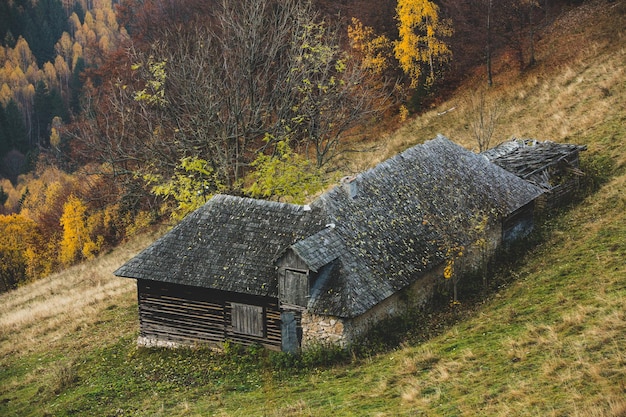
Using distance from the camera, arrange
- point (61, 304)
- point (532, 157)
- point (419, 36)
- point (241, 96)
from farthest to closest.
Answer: point (419, 36) → point (61, 304) → point (241, 96) → point (532, 157)

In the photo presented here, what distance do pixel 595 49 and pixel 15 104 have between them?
119427mm

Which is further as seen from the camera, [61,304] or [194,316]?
[61,304]

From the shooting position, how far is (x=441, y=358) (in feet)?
57.8

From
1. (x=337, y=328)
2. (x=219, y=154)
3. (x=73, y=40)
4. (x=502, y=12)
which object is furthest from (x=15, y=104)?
(x=337, y=328)

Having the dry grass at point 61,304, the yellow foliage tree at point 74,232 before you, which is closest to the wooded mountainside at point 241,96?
the yellow foliage tree at point 74,232

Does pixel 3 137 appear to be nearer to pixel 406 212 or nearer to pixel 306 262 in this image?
pixel 406 212

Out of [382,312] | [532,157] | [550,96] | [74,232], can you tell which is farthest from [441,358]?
[74,232]

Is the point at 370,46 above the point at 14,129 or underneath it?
underneath

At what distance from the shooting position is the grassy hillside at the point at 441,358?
1438cm

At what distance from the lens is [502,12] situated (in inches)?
1929

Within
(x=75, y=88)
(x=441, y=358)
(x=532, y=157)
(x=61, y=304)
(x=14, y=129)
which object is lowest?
(x=441, y=358)

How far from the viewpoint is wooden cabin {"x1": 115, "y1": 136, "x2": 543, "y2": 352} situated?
20203 millimetres

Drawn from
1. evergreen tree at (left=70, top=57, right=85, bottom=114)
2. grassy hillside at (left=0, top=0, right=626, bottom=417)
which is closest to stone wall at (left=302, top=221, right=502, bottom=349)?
grassy hillside at (left=0, top=0, right=626, bottom=417)

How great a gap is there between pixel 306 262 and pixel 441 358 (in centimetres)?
454
